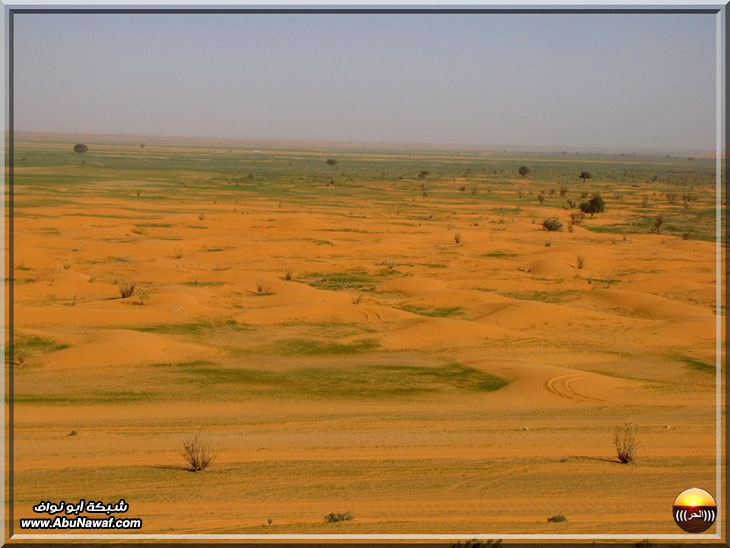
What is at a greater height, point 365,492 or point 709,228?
point 709,228

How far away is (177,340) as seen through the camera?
69.3 ft

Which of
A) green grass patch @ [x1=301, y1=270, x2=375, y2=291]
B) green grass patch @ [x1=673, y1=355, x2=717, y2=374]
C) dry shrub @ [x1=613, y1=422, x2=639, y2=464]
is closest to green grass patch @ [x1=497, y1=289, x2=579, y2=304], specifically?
green grass patch @ [x1=301, y1=270, x2=375, y2=291]

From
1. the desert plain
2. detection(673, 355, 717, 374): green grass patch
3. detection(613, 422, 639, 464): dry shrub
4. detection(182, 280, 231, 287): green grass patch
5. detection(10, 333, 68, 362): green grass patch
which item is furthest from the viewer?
A: detection(182, 280, 231, 287): green grass patch

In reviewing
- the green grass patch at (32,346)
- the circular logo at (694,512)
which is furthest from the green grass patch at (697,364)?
the green grass patch at (32,346)

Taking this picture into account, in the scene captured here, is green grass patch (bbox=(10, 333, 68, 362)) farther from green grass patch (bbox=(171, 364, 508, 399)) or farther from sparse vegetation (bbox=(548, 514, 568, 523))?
sparse vegetation (bbox=(548, 514, 568, 523))

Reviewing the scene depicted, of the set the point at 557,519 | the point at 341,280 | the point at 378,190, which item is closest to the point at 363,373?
the point at 557,519

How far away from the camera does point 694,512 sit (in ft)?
25.1

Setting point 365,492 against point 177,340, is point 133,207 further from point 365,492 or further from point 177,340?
point 365,492

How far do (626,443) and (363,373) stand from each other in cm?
717

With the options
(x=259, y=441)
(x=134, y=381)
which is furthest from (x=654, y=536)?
(x=134, y=381)

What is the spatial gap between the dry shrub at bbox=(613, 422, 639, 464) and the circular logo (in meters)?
3.84

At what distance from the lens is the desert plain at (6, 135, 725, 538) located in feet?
32.5

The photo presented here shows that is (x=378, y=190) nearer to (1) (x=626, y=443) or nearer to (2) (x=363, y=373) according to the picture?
(2) (x=363, y=373)

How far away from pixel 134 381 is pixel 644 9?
1274 centimetres
